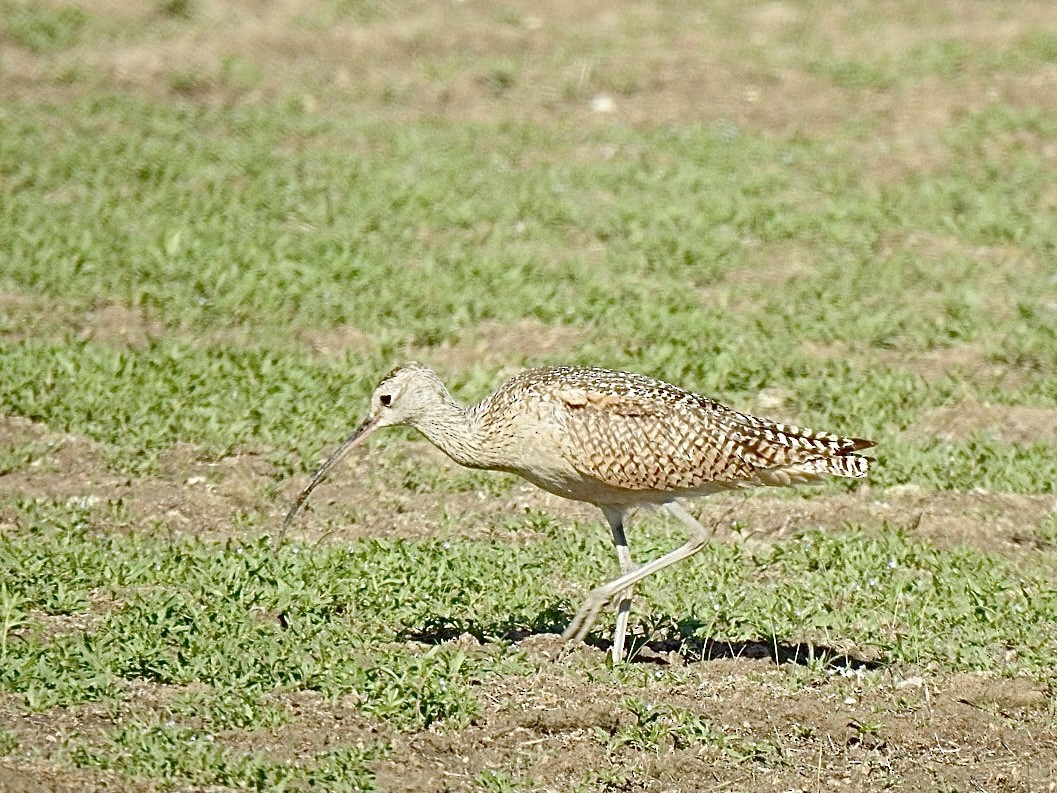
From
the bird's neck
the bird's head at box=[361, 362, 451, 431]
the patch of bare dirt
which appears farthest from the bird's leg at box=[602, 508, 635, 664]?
the bird's head at box=[361, 362, 451, 431]

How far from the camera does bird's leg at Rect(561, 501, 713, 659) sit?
7.04 metres

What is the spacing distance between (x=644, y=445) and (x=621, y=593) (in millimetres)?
653

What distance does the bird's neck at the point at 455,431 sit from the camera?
7379mm

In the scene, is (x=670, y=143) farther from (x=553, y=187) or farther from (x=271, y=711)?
(x=271, y=711)

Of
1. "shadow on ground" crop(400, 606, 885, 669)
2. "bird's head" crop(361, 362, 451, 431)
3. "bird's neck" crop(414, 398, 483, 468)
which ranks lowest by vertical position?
"shadow on ground" crop(400, 606, 885, 669)

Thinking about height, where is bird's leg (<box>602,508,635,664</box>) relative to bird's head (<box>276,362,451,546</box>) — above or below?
below

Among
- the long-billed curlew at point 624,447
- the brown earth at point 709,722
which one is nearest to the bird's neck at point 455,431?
the long-billed curlew at point 624,447

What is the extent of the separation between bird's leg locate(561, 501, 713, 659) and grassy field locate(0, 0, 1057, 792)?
176 millimetres

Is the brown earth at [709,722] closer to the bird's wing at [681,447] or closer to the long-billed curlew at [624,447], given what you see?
the long-billed curlew at [624,447]

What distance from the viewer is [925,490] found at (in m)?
9.16

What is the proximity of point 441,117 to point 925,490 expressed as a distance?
25.1ft

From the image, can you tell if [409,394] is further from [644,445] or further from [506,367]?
[506,367]

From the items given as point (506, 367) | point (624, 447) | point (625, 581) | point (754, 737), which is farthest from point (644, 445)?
point (506, 367)

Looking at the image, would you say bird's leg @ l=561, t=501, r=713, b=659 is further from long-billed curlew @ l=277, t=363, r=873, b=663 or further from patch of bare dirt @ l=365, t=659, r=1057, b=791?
patch of bare dirt @ l=365, t=659, r=1057, b=791
